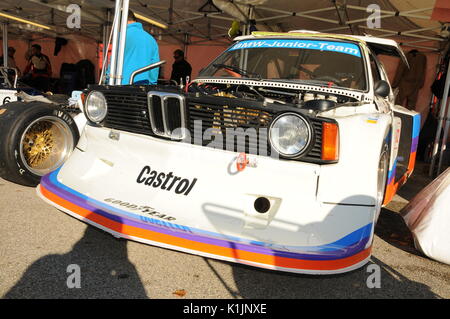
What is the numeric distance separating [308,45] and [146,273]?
2.26m

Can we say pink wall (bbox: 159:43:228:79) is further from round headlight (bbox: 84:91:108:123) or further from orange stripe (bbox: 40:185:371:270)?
orange stripe (bbox: 40:185:371:270)

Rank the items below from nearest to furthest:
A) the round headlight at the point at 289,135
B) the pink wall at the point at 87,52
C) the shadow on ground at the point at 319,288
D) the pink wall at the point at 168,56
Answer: the round headlight at the point at 289,135 < the shadow on ground at the point at 319,288 < the pink wall at the point at 168,56 < the pink wall at the point at 87,52

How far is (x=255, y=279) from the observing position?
7.44 feet

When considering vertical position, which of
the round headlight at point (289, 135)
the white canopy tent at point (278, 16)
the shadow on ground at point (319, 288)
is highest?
the white canopy tent at point (278, 16)

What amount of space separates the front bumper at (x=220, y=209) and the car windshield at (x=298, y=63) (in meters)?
1.09

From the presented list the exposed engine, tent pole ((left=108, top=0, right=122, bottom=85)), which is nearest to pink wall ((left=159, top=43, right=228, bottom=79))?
tent pole ((left=108, top=0, right=122, bottom=85))

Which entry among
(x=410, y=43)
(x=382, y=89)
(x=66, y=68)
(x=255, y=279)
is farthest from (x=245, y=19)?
(x=66, y=68)

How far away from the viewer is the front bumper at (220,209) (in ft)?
6.15

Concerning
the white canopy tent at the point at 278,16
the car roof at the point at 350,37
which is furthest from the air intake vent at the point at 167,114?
the white canopy tent at the point at 278,16

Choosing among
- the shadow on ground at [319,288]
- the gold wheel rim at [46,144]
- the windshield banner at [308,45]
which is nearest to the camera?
the shadow on ground at [319,288]

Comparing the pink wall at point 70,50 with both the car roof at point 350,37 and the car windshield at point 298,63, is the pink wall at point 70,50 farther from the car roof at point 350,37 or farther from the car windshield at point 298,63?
the car windshield at point 298,63

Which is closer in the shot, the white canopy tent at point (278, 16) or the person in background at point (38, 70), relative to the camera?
the white canopy tent at point (278, 16)

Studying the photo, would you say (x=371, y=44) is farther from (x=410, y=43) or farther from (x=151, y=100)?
(x=410, y=43)
